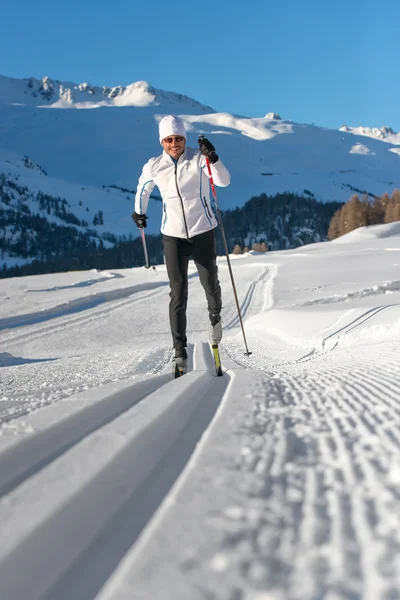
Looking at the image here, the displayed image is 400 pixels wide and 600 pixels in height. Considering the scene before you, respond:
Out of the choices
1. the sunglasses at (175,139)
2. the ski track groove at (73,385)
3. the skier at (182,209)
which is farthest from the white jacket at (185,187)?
the ski track groove at (73,385)

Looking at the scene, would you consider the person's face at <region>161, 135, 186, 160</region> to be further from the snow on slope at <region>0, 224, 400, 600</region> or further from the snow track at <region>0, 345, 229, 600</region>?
the snow track at <region>0, 345, 229, 600</region>

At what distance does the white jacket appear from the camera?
13.3 feet

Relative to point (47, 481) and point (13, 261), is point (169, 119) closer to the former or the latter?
point (47, 481)

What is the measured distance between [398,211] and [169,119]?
251ft

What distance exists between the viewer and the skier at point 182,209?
159 inches

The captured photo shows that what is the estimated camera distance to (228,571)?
83 centimetres

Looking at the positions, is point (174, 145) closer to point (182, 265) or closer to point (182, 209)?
point (182, 209)

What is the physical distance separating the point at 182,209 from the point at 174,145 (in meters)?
0.57

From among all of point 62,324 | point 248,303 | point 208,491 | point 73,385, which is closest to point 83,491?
point 208,491

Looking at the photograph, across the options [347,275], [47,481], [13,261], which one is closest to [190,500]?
[47,481]

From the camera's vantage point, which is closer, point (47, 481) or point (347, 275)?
point (47, 481)

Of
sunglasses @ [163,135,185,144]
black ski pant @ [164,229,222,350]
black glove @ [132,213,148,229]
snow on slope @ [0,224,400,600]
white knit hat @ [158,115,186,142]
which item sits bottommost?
snow on slope @ [0,224,400,600]

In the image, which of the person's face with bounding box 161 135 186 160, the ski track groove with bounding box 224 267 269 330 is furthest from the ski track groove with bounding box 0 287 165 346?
the person's face with bounding box 161 135 186 160

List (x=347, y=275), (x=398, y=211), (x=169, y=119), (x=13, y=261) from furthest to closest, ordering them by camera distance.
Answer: (x=13, y=261), (x=398, y=211), (x=347, y=275), (x=169, y=119)
